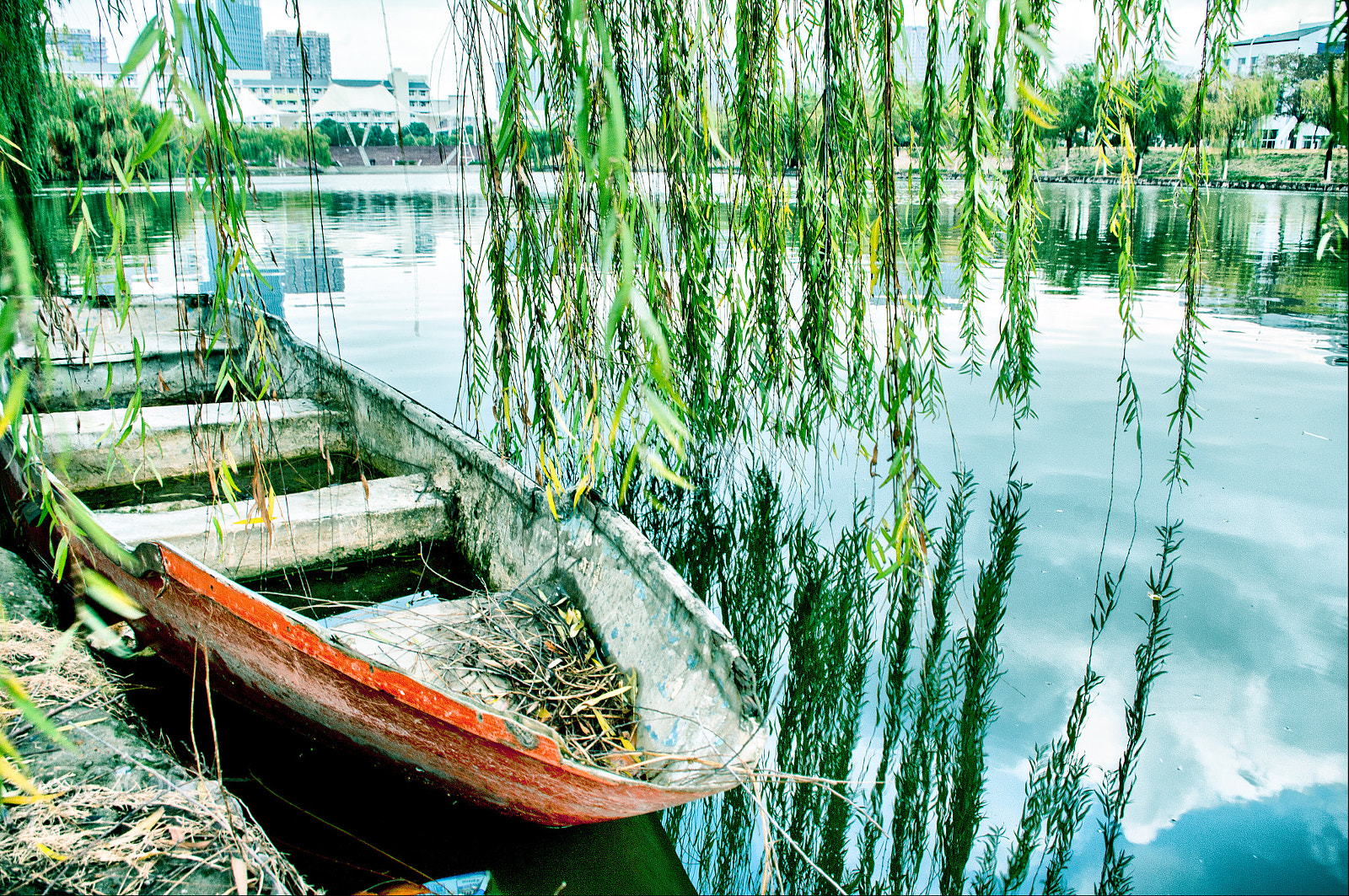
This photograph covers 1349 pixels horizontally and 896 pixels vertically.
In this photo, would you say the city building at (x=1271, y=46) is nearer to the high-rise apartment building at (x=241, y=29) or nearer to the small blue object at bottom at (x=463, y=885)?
the high-rise apartment building at (x=241, y=29)

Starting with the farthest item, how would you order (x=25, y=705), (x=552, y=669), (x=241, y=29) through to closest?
(x=552, y=669) < (x=241, y=29) < (x=25, y=705)

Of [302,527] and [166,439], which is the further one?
[166,439]

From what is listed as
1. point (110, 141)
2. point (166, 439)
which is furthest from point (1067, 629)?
point (166, 439)

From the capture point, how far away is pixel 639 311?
82 centimetres

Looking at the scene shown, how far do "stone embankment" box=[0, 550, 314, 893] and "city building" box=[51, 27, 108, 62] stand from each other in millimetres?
1106

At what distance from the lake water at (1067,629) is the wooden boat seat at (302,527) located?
0.59 meters

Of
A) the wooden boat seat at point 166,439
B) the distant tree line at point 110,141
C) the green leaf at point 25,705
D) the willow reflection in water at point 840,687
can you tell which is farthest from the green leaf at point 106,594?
the wooden boat seat at point 166,439

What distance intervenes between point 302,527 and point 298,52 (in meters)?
1.67

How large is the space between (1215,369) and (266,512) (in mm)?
5224

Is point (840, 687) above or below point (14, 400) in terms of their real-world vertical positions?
below

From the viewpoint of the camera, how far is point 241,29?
1504 millimetres

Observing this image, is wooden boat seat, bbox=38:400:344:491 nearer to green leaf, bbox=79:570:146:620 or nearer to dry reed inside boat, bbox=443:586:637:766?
dry reed inside boat, bbox=443:586:637:766

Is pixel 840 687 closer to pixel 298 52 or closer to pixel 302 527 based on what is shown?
pixel 302 527

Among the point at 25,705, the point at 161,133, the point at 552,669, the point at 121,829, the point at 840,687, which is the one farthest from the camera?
the point at 840,687
